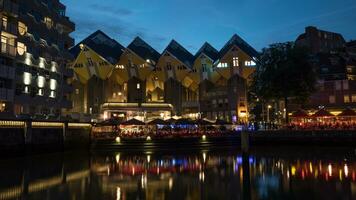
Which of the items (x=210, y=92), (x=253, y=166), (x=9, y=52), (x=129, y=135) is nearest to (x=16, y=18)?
(x=9, y=52)

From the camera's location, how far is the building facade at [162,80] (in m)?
87.9

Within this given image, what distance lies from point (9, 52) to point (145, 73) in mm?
54671

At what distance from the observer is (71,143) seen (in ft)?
164

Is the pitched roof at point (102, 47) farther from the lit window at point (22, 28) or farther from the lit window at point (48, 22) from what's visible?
the lit window at point (22, 28)

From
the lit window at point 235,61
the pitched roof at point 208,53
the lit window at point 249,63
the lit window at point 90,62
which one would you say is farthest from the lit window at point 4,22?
the pitched roof at point 208,53

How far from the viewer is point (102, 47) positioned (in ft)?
314

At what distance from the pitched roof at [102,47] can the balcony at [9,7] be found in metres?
48.4

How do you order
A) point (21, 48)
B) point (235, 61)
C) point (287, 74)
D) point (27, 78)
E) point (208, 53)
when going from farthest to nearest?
point (208, 53), point (235, 61), point (287, 74), point (27, 78), point (21, 48)

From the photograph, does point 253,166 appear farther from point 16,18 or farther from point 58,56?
point 58,56

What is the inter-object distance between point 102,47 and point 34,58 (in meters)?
45.0

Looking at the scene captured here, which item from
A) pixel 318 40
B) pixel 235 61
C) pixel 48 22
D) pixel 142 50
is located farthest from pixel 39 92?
pixel 318 40

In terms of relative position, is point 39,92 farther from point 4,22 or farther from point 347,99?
point 347,99

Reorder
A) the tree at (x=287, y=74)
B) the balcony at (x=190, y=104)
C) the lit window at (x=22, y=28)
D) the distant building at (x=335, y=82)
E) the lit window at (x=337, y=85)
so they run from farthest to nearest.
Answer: the balcony at (x=190, y=104), the lit window at (x=337, y=85), the distant building at (x=335, y=82), the tree at (x=287, y=74), the lit window at (x=22, y=28)

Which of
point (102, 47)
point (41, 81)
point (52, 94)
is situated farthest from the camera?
point (102, 47)
